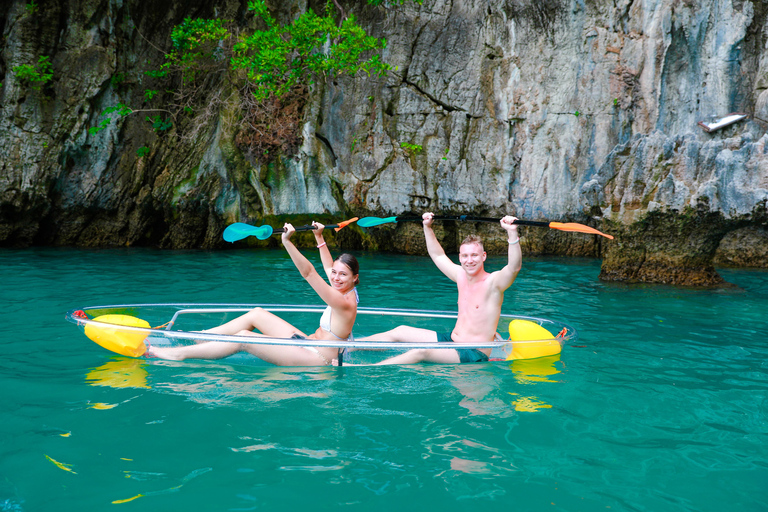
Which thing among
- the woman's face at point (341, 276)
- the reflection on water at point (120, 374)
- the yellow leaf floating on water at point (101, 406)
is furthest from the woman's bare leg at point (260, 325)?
the yellow leaf floating on water at point (101, 406)

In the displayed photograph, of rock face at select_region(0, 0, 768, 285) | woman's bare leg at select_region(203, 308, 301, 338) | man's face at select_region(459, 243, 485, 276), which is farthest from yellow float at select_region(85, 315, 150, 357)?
rock face at select_region(0, 0, 768, 285)

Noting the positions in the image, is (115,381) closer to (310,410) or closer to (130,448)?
(130,448)

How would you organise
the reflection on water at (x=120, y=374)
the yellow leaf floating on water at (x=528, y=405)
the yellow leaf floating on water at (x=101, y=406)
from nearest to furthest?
the yellow leaf floating on water at (x=101, y=406) < the yellow leaf floating on water at (x=528, y=405) < the reflection on water at (x=120, y=374)

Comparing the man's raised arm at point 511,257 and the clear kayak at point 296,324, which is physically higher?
the man's raised arm at point 511,257

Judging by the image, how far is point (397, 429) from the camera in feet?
11.2

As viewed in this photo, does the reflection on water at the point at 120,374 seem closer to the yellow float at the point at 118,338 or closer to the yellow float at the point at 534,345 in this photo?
the yellow float at the point at 118,338

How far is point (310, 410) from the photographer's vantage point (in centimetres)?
369

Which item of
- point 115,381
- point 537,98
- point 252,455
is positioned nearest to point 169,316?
point 115,381

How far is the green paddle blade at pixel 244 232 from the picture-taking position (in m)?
5.07

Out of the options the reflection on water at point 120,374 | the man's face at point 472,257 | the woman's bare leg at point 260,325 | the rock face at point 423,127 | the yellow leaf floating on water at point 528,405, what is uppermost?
the rock face at point 423,127

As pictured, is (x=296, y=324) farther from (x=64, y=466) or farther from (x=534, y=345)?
(x=64, y=466)

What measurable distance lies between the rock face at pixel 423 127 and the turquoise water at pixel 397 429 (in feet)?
18.3

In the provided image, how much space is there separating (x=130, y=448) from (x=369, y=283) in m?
6.46

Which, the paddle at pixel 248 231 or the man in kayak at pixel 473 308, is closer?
the man in kayak at pixel 473 308
